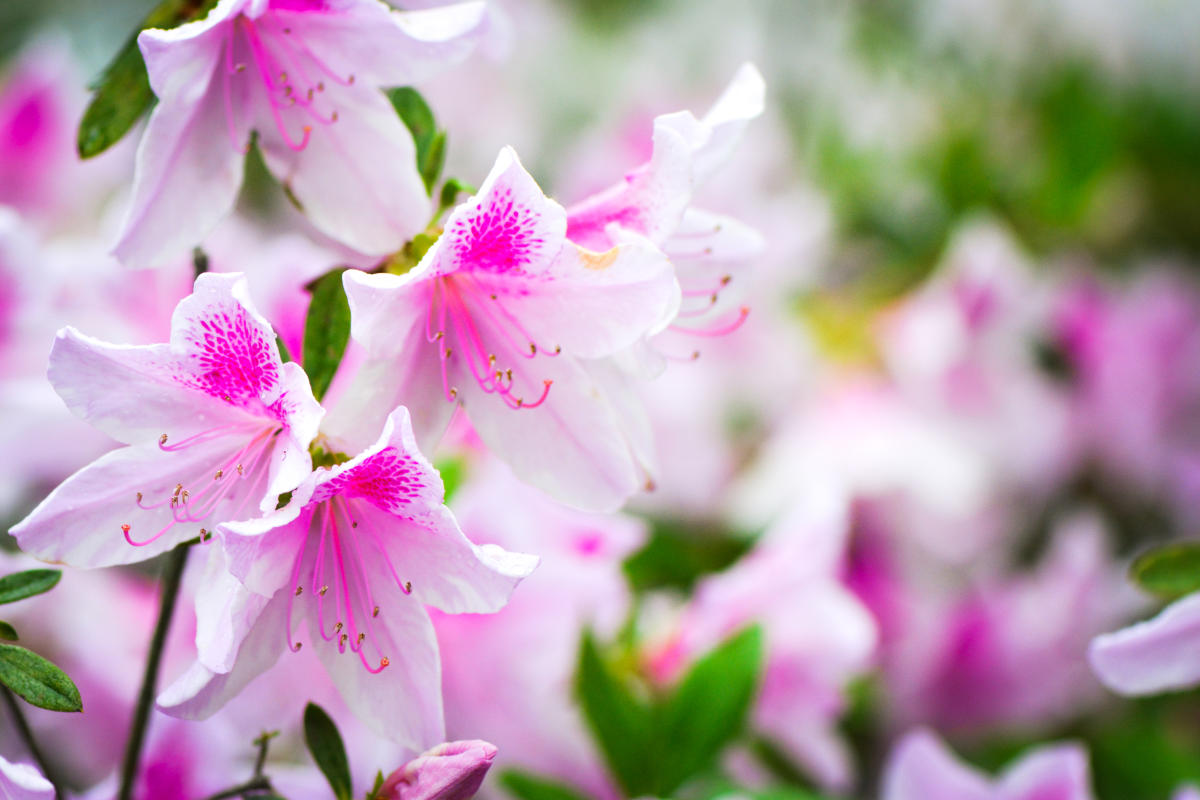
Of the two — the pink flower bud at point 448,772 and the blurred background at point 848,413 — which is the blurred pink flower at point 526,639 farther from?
the pink flower bud at point 448,772

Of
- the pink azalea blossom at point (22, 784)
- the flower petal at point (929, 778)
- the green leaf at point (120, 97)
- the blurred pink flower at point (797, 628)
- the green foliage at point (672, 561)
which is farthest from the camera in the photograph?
the green foliage at point (672, 561)

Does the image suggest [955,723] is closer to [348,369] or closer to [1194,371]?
[1194,371]

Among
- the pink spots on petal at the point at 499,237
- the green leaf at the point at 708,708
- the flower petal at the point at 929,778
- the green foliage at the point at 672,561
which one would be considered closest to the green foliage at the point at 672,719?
the green leaf at the point at 708,708

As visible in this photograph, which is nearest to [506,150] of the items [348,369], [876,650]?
[348,369]

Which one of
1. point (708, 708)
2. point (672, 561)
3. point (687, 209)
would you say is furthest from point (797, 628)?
point (687, 209)

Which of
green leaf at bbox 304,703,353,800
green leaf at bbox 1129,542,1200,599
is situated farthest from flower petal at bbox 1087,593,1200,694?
green leaf at bbox 304,703,353,800
